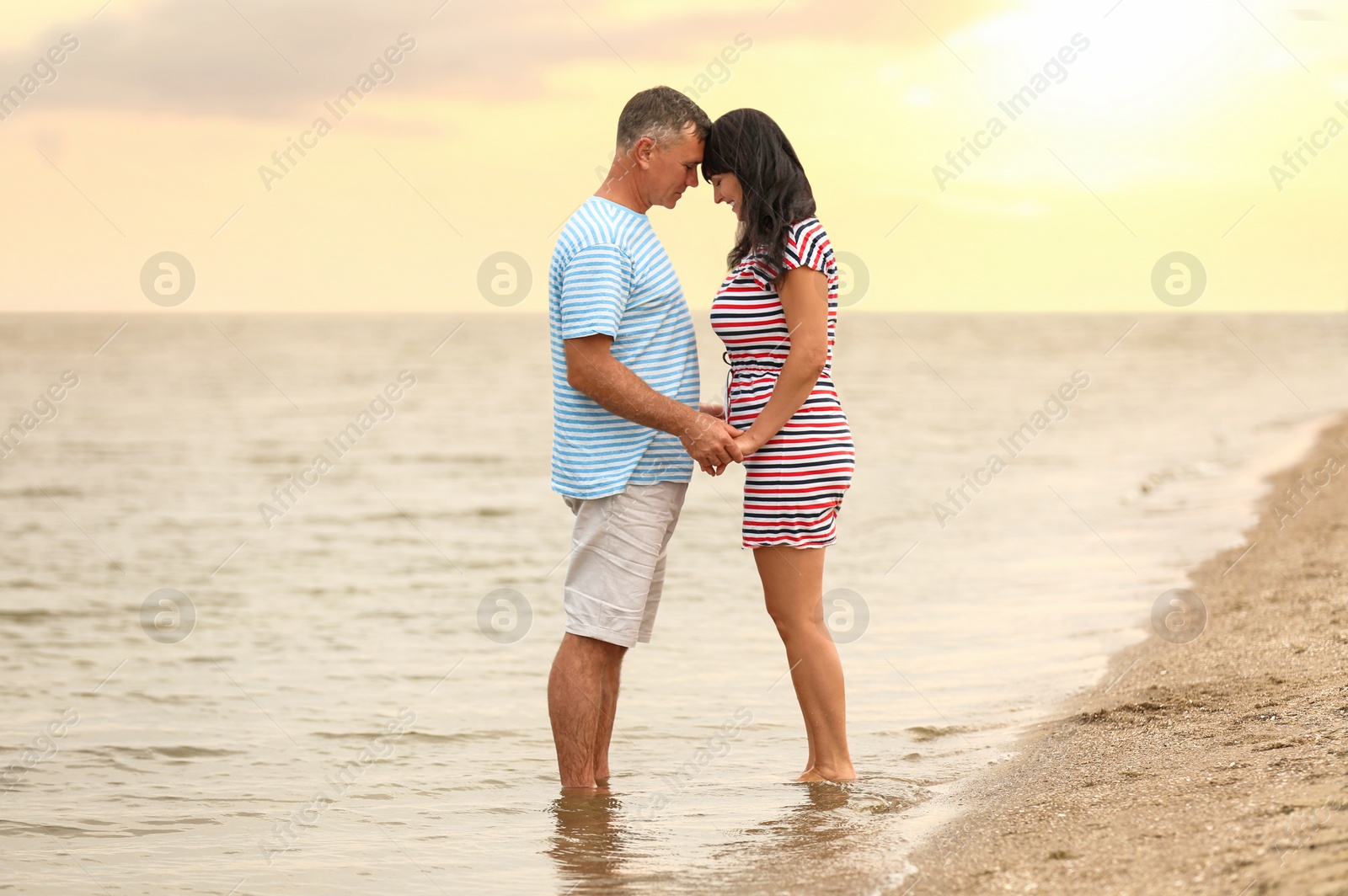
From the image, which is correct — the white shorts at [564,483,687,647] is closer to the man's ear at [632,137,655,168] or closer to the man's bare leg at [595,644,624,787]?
the man's bare leg at [595,644,624,787]

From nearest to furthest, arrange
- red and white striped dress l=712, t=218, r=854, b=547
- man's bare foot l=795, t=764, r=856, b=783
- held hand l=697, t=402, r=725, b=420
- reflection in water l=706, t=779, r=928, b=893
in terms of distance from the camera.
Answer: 1. reflection in water l=706, t=779, r=928, b=893
2. red and white striped dress l=712, t=218, r=854, b=547
3. held hand l=697, t=402, r=725, b=420
4. man's bare foot l=795, t=764, r=856, b=783

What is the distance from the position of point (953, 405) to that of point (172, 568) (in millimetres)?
18437

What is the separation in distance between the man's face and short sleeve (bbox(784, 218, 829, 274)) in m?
0.39

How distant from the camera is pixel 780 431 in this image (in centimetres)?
332

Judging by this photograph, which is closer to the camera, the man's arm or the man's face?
the man's arm

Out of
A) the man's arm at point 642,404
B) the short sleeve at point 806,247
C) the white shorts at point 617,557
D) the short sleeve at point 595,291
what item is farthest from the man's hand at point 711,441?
the short sleeve at point 806,247

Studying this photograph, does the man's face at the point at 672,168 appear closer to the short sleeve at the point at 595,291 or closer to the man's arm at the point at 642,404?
the short sleeve at the point at 595,291

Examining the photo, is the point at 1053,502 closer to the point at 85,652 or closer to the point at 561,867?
the point at 85,652

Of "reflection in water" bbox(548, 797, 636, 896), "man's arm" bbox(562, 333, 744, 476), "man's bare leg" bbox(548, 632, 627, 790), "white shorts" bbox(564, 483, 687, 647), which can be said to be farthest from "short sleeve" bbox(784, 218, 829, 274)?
"reflection in water" bbox(548, 797, 636, 896)

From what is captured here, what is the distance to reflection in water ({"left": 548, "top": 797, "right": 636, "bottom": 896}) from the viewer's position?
2865mm

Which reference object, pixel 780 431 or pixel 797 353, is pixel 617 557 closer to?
pixel 780 431

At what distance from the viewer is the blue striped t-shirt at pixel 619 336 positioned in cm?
326

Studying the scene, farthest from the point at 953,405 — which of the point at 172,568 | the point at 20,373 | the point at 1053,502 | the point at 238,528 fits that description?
→ the point at 20,373

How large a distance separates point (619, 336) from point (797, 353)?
508 millimetres
